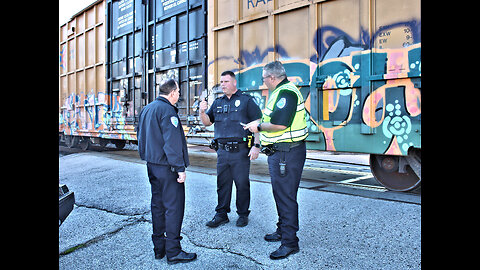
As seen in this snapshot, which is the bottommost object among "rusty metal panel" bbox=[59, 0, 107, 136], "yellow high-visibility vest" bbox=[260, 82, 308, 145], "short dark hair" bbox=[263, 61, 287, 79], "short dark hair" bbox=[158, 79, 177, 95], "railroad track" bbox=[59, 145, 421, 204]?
"railroad track" bbox=[59, 145, 421, 204]

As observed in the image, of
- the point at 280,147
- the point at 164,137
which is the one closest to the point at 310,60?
the point at 280,147

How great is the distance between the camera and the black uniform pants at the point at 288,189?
9.78ft

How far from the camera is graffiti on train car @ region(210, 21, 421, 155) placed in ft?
14.6

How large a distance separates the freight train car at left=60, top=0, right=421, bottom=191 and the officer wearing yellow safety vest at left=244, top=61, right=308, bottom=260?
2112mm

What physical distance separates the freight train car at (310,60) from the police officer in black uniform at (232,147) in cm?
173

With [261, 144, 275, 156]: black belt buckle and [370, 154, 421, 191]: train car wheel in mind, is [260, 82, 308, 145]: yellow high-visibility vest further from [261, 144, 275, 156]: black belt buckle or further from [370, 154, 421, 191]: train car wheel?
[370, 154, 421, 191]: train car wheel

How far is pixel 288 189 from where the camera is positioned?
3.01 meters

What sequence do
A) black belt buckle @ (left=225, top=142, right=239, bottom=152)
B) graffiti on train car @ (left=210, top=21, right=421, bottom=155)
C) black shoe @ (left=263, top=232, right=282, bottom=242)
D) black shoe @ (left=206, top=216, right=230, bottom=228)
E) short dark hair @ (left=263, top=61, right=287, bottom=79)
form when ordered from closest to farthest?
1. short dark hair @ (left=263, top=61, right=287, bottom=79)
2. black shoe @ (left=263, top=232, right=282, bottom=242)
3. black shoe @ (left=206, top=216, right=230, bottom=228)
4. black belt buckle @ (left=225, top=142, right=239, bottom=152)
5. graffiti on train car @ (left=210, top=21, right=421, bottom=155)

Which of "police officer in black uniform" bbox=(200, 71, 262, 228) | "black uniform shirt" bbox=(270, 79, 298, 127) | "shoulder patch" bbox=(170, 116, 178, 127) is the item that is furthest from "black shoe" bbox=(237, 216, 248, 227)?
"shoulder patch" bbox=(170, 116, 178, 127)
